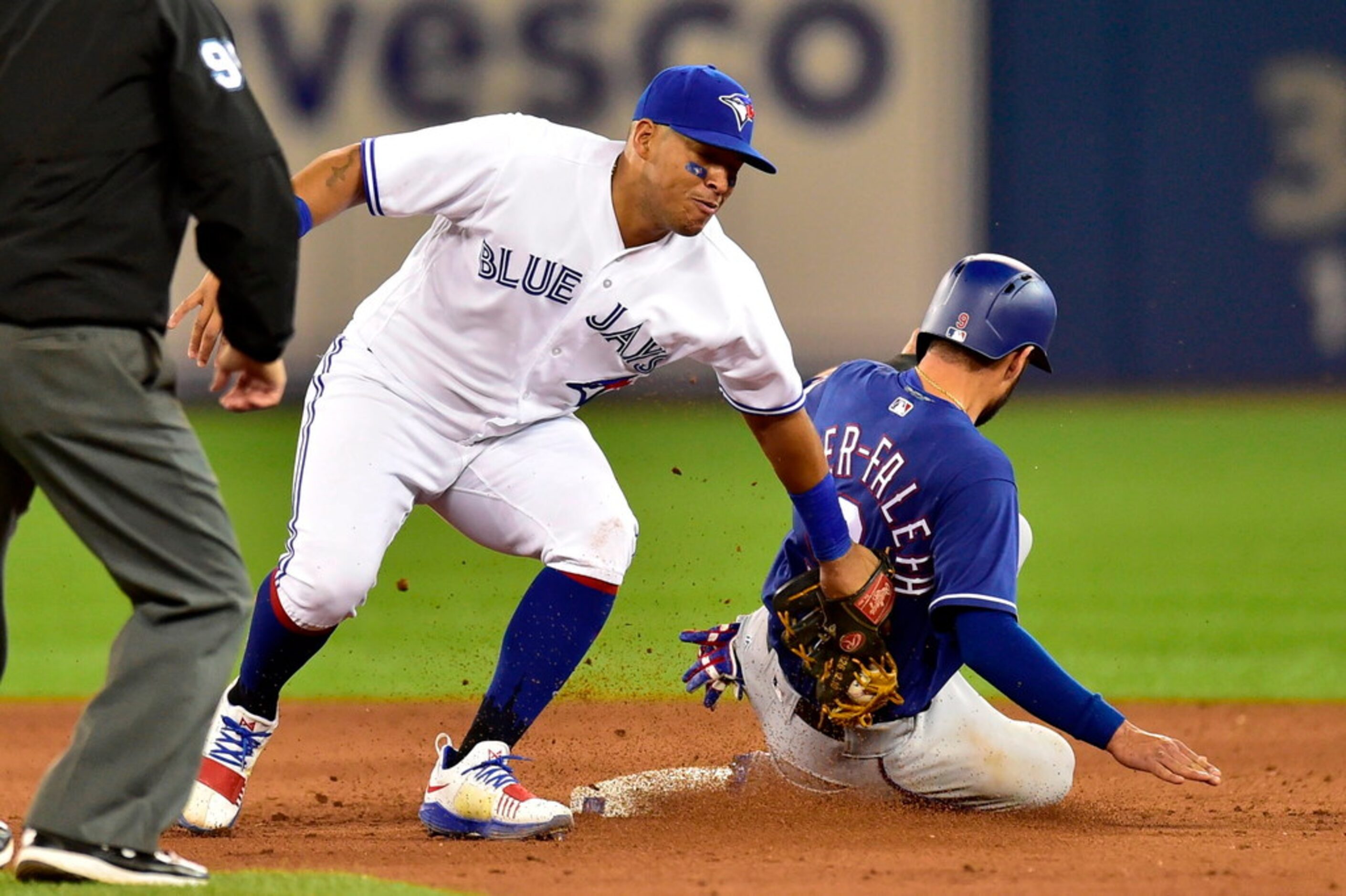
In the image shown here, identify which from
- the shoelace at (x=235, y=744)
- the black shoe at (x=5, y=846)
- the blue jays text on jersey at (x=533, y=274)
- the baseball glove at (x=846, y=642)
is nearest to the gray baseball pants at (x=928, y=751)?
the baseball glove at (x=846, y=642)

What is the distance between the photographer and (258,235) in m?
2.94

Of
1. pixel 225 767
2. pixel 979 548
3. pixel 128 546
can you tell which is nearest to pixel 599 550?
pixel 979 548

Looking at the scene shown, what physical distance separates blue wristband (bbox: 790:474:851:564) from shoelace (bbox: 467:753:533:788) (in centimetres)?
78

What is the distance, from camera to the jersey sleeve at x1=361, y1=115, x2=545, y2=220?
395 centimetres

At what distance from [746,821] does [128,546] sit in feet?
5.39

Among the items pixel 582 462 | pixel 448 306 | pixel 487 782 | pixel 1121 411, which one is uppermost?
pixel 448 306

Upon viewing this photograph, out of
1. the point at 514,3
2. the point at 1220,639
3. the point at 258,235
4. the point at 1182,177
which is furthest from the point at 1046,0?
the point at 258,235

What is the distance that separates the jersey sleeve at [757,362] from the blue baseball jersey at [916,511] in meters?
0.27

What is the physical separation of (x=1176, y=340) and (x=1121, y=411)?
4.16 ft

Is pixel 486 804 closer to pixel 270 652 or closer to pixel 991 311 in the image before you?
pixel 270 652

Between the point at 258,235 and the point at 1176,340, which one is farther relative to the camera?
the point at 1176,340

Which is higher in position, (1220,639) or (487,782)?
(487,782)

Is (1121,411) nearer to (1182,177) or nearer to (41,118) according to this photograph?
(1182,177)

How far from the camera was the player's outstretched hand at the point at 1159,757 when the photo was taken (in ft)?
11.8
